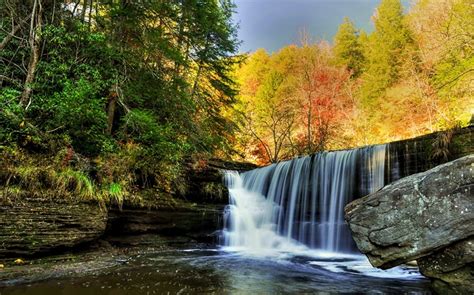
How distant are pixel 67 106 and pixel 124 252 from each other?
3.50 meters

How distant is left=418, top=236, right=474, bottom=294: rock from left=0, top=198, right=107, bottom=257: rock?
20.5ft

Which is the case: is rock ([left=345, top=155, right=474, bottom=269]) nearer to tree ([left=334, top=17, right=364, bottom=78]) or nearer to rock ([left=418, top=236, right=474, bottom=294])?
rock ([left=418, top=236, right=474, bottom=294])

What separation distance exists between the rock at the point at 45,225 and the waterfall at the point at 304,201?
166 inches

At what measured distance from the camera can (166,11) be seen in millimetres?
10078

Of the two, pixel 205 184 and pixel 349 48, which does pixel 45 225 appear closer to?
pixel 205 184

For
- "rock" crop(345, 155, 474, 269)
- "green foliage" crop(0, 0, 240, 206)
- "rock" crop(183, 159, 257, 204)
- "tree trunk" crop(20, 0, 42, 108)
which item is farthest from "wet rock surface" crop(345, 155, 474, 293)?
"tree trunk" crop(20, 0, 42, 108)

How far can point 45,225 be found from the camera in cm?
604

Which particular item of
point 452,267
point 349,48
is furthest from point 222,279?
point 349,48

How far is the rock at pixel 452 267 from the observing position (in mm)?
3898

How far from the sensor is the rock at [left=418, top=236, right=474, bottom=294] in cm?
390

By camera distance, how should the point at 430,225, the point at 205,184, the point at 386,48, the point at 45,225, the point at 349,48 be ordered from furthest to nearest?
the point at 349,48, the point at 386,48, the point at 205,184, the point at 45,225, the point at 430,225

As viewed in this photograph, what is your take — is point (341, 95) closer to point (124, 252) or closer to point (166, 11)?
point (166, 11)

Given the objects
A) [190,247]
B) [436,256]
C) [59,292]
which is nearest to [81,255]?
[59,292]

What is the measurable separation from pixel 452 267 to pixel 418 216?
722mm
